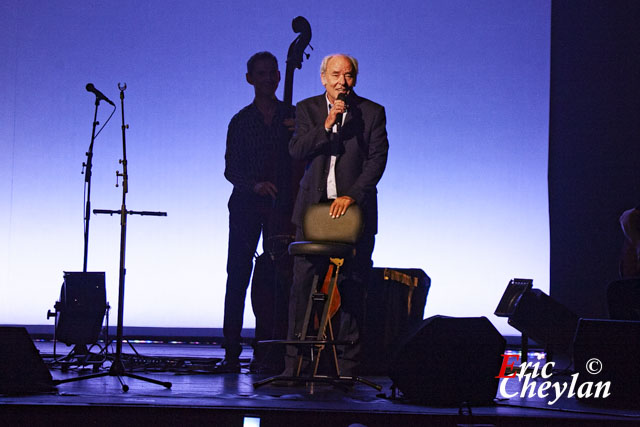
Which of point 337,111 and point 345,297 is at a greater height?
point 337,111

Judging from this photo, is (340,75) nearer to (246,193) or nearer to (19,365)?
(246,193)

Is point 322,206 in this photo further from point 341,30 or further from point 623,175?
point 623,175

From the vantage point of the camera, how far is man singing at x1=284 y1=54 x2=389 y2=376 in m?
3.32

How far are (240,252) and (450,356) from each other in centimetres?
200

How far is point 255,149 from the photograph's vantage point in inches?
171

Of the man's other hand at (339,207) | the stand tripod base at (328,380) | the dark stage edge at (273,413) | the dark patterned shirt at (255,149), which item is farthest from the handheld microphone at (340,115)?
the dark stage edge at (273,413)

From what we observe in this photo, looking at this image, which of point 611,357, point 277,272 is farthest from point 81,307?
point 611,357

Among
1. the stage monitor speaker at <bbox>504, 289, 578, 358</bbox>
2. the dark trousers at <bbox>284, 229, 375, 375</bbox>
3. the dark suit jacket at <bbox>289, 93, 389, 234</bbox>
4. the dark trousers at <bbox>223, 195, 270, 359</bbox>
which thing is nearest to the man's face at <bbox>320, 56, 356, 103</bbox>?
the dark suit jacket at <bbox>289, 93, 389, 234</bbox>

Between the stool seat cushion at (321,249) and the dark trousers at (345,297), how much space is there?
0.25m

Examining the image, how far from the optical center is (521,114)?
6.00m

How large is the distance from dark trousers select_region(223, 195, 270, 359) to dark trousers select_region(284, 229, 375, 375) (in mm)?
993

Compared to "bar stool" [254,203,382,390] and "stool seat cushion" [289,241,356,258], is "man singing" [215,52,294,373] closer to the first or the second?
"bar stool" [254,203,382,390]

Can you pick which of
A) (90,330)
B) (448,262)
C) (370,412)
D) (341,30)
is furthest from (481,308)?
(370,412)

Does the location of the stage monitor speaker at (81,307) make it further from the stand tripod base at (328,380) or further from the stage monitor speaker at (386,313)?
the stand tripod base at (328,380)
